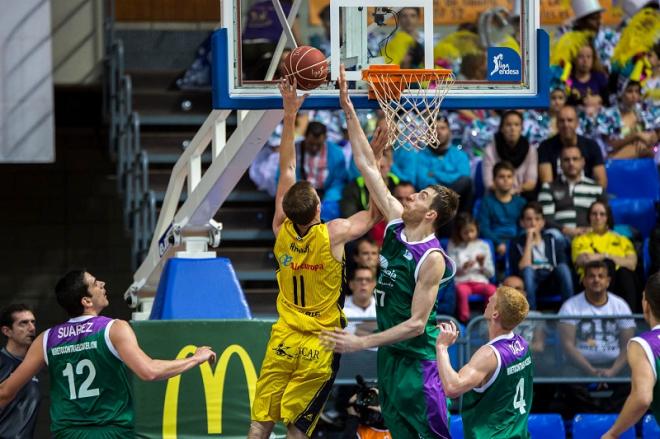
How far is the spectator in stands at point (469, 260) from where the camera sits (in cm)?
1146

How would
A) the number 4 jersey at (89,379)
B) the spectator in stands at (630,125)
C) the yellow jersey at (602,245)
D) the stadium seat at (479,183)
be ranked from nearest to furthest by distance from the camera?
the number 4 jersey at (89,379), the yellow jersey at (602,245), the stadium seat at (479,183), the spectator in stands at (630,125)

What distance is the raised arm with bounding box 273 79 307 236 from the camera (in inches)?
294

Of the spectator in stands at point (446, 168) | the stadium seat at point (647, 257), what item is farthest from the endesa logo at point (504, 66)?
the stadium seat at point (647, 257)

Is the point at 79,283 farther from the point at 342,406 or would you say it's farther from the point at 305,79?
the point at 342,406

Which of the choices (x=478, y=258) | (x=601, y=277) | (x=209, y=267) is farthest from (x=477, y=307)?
(x=209, y=267)

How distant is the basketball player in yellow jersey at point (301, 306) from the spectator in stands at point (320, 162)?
4444mm

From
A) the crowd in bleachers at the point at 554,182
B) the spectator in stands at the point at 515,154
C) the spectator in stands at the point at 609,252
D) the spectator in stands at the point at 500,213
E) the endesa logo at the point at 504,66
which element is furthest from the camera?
the spectator in stands at the point at 515,154

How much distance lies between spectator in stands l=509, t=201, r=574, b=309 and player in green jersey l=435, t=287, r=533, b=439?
454cm

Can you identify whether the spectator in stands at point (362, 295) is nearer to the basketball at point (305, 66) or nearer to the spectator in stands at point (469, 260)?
the spectator in stands at point (469, 260)

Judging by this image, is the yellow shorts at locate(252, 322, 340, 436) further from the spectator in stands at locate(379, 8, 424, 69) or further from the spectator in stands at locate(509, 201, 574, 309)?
the spectator in stands at locate(379, 8, 424, 69)

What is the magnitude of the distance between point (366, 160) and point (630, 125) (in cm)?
684

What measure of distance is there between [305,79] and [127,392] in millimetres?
2092

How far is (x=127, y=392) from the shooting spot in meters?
7.30

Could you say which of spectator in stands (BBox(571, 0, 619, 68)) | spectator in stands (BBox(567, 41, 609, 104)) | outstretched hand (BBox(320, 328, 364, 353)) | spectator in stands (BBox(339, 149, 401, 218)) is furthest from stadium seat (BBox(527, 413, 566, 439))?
→ spectator in stands (BBox(571, 0, 619, 68))
